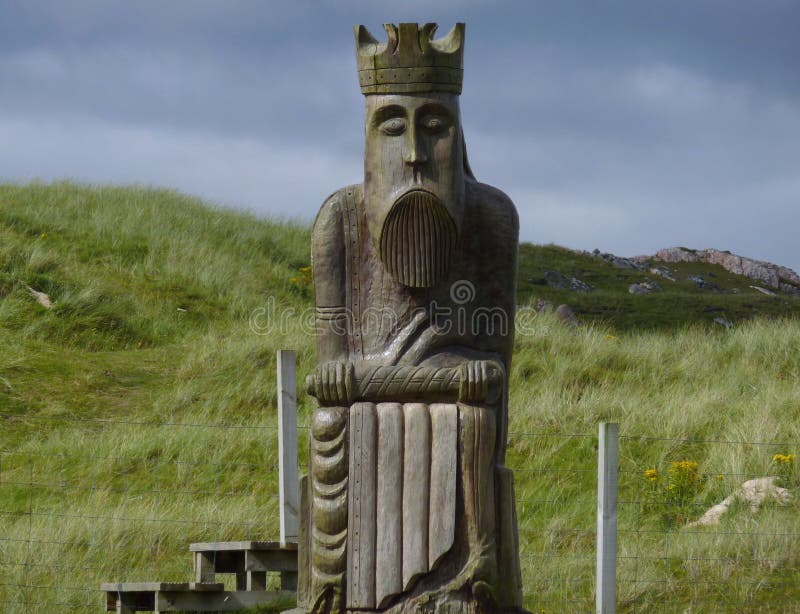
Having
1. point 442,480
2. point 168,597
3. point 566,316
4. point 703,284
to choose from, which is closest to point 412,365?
point 442,480

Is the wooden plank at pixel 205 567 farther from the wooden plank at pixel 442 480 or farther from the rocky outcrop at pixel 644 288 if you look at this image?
the rocky outcrop at pixel 644 288

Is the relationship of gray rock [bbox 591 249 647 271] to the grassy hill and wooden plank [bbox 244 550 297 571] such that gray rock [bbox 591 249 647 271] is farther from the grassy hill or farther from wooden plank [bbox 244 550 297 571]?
wooden plank [bbox 244 550 297 571]

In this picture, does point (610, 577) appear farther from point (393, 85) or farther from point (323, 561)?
point (393, 85)

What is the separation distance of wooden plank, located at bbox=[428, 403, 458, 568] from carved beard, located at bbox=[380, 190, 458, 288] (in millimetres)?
697

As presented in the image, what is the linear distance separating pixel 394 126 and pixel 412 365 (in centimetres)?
121

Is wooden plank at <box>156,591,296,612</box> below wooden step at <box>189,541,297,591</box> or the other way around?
below

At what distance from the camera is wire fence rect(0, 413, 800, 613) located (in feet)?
26.9

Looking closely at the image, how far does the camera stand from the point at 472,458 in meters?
5.54

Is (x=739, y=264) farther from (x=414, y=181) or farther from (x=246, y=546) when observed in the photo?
(x=414, y=181)

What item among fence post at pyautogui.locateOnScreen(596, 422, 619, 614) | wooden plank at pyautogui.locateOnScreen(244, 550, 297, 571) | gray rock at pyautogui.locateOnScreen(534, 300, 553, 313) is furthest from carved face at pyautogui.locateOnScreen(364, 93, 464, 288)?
gray rock at pyautogui.locateOnScreen(534, 300, 553, 313)

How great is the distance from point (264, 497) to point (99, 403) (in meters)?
3.30

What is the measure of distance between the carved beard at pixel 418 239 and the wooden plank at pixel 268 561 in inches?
115

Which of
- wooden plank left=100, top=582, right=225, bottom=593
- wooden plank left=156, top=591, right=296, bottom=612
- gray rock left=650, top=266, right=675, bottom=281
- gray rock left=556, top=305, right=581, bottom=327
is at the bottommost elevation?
wooden plank left=156, top=591, right=296, bottom=612

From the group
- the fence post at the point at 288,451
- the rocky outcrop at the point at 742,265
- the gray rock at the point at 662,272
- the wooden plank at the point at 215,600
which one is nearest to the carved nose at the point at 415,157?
the fence post at the point at 288,451
